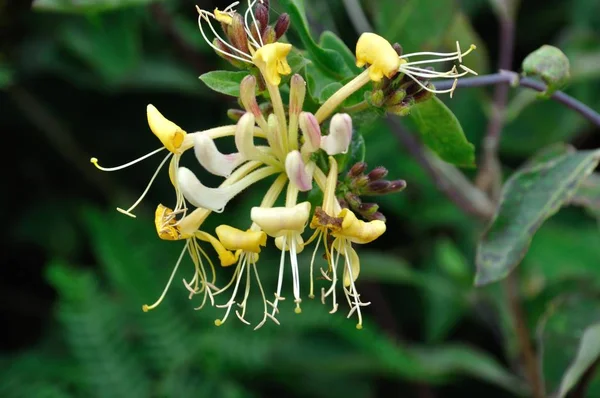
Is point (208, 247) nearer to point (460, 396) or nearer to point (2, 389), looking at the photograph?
point (2, 389)

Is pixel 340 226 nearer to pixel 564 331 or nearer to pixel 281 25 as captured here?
pixel 281 25

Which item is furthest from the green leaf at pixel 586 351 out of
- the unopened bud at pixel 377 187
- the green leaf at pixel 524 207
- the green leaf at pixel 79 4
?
the green leaf at pixel 79 4

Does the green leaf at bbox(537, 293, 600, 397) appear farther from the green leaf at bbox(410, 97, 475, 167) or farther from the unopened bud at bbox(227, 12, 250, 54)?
the unopened bud at bbox(227, 12, 250, 54)

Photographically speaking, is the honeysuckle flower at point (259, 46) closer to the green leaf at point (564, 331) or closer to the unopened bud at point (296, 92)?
the unopened bud at point (296, 92)

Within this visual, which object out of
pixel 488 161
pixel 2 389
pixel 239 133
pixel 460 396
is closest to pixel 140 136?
pixel 2 389

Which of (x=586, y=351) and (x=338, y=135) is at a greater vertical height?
(x=338, y=135)

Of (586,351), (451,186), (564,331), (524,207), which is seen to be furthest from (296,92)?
(564,331)

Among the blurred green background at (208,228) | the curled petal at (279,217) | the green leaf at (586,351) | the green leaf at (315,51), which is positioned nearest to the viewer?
the curled petal at (279,217)
